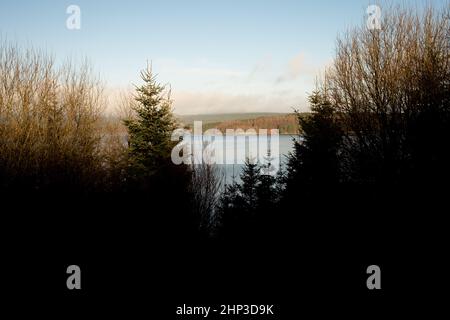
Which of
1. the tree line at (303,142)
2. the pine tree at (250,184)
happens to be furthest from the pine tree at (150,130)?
the pine tree at (250,184)

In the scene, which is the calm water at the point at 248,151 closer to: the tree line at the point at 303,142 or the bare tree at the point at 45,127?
the tree line at the point at 303,142

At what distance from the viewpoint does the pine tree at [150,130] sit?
49.3ft

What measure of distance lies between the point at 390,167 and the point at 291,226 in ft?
14.2

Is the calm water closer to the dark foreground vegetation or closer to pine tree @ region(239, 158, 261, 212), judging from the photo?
pine tree @ region(239, 158, 261, 212)

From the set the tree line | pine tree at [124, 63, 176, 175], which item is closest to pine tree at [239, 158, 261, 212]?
the tree line

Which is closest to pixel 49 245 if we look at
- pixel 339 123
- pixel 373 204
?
pixel 373 204

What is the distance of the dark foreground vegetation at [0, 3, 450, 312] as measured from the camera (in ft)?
29.1

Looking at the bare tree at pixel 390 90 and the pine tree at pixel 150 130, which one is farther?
the pine tree at pixel 150 130

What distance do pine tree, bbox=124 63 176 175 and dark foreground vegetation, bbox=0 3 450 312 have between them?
0.17 ft

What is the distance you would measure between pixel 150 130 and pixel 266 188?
6.37 metres

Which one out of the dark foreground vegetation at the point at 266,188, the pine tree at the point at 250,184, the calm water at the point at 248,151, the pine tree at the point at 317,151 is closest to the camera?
the dark foreground vegetation at the point at 266,188

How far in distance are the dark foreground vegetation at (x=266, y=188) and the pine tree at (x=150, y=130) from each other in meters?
0.05

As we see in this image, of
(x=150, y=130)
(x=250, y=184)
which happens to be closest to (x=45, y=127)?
(x=150, y=130)

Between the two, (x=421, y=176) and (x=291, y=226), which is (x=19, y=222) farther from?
(x=421, y=176)
